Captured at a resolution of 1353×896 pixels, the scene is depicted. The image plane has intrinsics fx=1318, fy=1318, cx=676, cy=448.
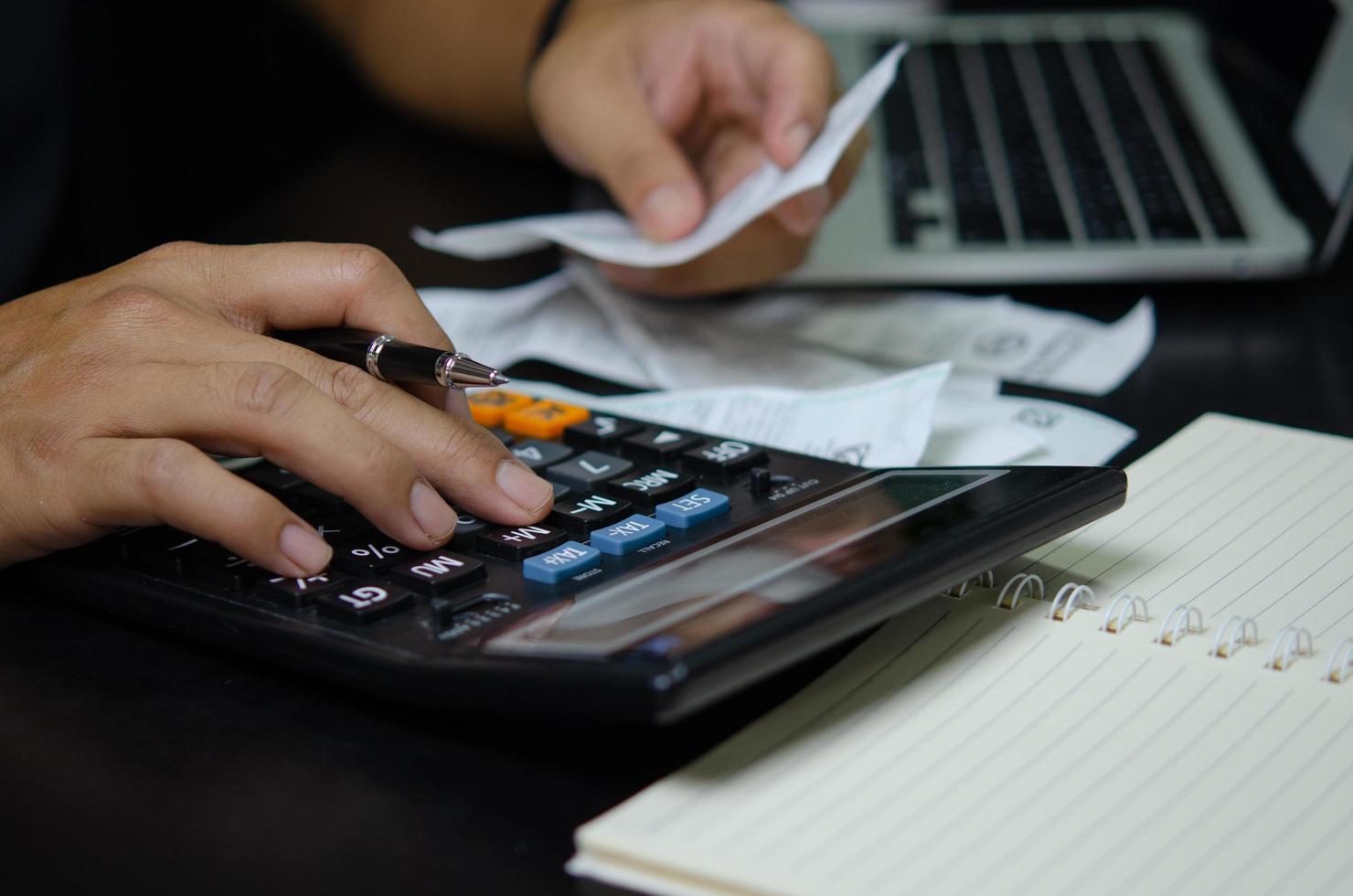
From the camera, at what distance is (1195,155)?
858 mm

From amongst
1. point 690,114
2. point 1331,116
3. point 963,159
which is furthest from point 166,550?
point 1331,116

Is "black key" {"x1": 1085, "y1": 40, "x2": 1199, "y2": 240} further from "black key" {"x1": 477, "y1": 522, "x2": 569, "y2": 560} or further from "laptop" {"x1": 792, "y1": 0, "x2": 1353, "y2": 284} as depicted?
"black key" {"x1": 477, "y1": 522, "x2": 569, "y2": 560}

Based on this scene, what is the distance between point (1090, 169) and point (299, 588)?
63cm

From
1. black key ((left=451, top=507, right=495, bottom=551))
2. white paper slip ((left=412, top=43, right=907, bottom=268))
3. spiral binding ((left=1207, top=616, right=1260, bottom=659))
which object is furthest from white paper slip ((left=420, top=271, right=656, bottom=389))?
spiral binding ((left=1207, top=616, right=1260, bottom=659))

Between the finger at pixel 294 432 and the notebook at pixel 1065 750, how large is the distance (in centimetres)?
13

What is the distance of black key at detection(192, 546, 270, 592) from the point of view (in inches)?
16.1

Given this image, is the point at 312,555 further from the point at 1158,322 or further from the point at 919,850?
the point at 1158,322

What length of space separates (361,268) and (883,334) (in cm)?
34

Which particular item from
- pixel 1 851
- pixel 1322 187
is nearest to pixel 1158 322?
pixel 1322 187

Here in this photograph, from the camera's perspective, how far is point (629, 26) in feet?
2.76

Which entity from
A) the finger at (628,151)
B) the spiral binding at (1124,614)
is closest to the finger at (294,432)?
the spiral binding at (1124,614)

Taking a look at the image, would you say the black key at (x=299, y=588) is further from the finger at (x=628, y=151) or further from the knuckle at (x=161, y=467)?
the finger at (x=628, y=151)

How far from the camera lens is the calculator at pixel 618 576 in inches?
13.1

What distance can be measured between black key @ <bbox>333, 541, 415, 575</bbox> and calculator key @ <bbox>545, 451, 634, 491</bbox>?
7 centimetres
